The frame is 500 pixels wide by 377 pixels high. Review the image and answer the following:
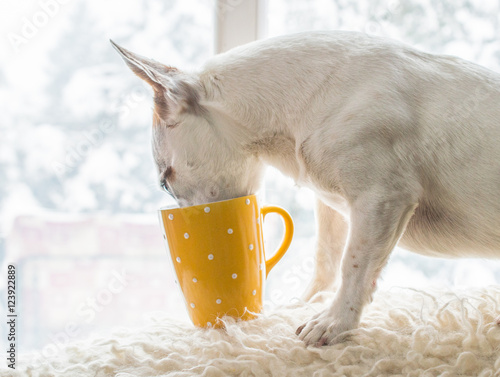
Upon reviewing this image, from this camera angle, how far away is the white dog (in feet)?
2.94

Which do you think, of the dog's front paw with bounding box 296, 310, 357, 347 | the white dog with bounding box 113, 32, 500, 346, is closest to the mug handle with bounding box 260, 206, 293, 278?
the white dog with bounding box 113, 32, 500, 346

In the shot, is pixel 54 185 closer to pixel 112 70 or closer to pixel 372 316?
pixel 112 70

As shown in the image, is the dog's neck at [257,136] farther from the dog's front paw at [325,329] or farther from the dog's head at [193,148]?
the dog's front paw at [325,329]

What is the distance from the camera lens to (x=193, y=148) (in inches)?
41.9

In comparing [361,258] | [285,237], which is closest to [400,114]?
[361,258]

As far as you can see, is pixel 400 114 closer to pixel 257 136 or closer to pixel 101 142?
pixel 257 136

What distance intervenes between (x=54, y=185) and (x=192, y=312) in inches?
23.1

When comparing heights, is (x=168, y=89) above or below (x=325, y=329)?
above

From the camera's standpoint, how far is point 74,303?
137 centimetres

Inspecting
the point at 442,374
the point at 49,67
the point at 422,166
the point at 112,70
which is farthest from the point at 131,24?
the point at 442,374

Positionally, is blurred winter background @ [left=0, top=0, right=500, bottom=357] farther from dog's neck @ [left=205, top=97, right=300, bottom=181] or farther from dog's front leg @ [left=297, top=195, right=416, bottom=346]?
dog's front leg @ [left=297, top=195, right=416, bottom=346]

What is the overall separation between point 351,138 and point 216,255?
33 cm

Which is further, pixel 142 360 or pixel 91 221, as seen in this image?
pixel 91 221

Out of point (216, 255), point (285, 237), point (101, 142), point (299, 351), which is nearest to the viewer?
point (299, 351)
